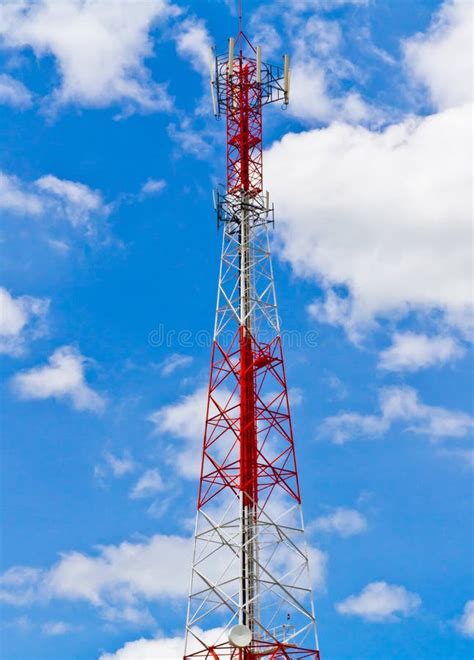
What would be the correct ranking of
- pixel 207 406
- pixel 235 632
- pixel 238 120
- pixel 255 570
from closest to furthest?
pixel 235 632 → pixel 255 570 → pixel 207 406 → pixel 238 120

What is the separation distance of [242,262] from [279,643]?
23.5 meters

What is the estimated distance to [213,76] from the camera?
65.2m

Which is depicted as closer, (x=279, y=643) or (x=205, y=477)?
(x=279, y=643)

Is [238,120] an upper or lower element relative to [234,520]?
upper

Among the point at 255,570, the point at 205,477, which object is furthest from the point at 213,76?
the point at 255,570

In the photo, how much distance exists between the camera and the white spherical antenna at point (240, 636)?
48.1 m

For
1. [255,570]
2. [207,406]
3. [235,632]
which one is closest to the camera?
[235,632]

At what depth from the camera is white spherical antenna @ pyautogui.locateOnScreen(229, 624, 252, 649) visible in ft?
158

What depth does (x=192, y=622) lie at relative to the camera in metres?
51.1

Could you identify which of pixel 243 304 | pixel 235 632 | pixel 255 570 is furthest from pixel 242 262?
pixel 235 632

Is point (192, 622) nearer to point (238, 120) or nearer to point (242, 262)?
point (242, 262)

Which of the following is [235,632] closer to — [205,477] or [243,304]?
[205,477]

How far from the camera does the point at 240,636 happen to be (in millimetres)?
48344

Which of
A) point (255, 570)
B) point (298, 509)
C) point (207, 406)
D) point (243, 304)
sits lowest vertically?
point (255, 570)
